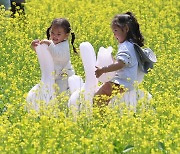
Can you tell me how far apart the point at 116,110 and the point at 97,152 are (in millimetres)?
1051

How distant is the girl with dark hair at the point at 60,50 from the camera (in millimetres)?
9203

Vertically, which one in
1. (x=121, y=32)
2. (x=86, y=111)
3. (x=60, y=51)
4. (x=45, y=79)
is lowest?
(x=86, y=111)

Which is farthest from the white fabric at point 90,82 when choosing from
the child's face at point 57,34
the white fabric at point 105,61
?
the child's face at point 57,34

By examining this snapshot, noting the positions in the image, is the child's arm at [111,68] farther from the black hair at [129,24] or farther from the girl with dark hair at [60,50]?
the girl with dark hair at [60,50]

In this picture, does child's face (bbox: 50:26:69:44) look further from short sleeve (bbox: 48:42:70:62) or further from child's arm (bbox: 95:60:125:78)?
child's arm (bbox: 95:60:125:78)

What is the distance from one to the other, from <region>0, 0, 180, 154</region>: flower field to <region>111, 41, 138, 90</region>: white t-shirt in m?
0.30

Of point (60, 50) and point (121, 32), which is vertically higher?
point (121, 32)

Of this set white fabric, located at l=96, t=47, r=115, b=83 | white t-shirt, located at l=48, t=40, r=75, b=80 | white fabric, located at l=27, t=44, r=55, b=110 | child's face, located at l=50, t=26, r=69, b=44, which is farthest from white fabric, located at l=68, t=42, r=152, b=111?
child's face, located at l=50, t=26, r=69, b=44

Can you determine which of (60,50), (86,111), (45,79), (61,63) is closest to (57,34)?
(60,50)

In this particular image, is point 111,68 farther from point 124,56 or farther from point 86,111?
point 86,111

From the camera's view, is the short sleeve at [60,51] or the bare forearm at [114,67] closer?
the bare forearm at [114,67]

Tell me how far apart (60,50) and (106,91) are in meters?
0.70

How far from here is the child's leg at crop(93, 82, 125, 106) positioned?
848 cm

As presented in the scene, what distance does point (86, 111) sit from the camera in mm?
8156
